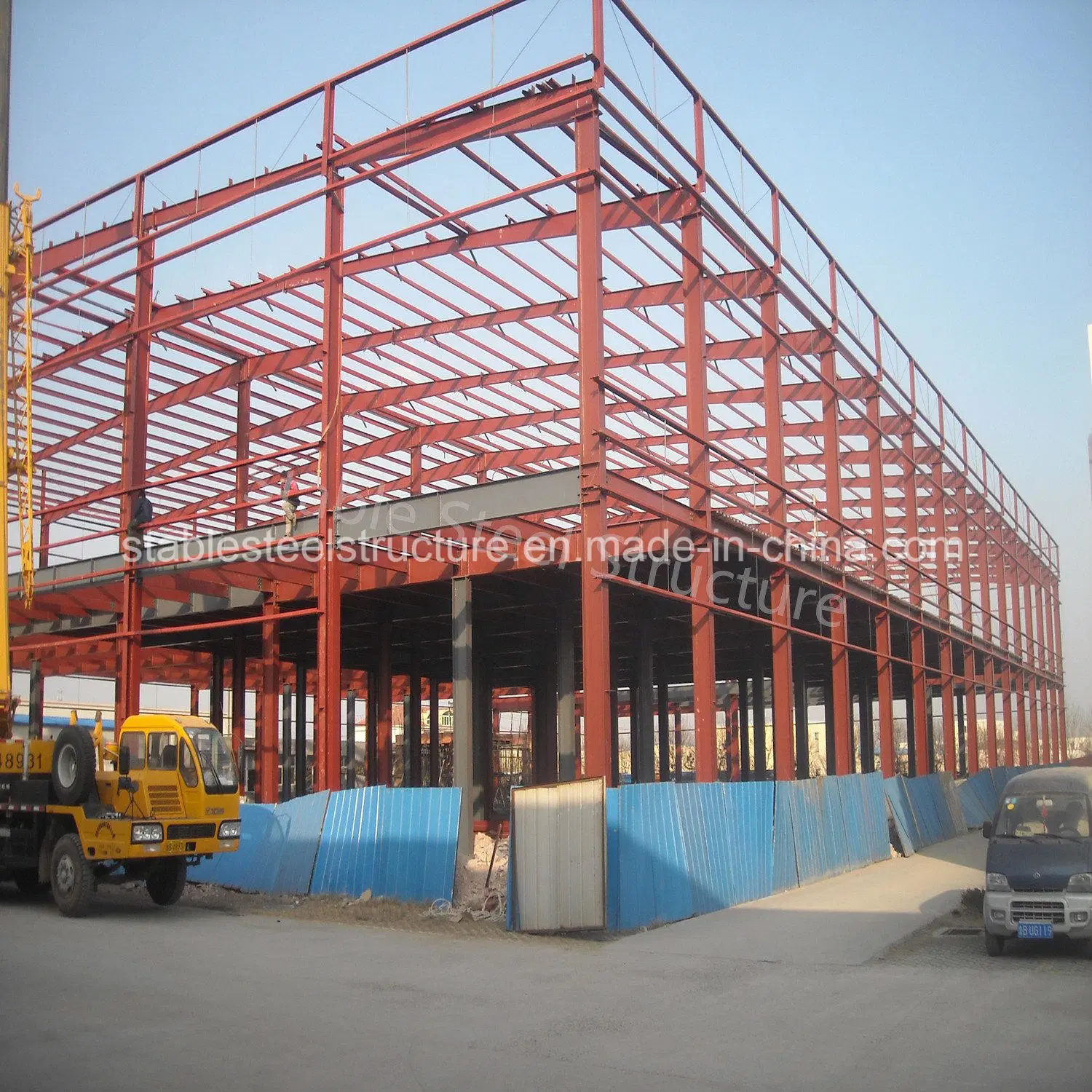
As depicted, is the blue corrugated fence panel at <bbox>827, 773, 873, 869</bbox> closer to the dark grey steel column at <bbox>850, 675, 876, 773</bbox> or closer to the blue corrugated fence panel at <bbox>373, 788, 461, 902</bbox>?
the blue corrugated fence panel at <bbox>373, 788, 461, 902</bbox>

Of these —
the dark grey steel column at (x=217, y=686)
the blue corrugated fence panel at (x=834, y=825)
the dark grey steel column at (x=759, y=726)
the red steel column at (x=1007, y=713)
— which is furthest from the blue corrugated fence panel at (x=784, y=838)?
the red steel column at (x=1007, y=713)

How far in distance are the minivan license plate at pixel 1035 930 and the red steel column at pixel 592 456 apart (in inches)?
226

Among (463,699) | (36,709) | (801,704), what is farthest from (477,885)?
(801,704)

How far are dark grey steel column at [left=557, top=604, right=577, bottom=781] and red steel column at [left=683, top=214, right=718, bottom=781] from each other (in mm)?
2366

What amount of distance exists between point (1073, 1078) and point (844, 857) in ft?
50.1

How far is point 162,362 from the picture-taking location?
28.7m

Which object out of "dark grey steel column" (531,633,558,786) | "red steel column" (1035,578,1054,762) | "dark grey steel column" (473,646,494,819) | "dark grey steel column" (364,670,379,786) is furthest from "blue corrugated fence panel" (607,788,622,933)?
"red steel column" (1035,578,1054,762)

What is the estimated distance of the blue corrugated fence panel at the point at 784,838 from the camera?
1911 centimetres

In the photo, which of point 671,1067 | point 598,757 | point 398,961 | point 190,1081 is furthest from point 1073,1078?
point 598,757

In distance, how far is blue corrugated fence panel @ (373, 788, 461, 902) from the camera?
16.2 metres

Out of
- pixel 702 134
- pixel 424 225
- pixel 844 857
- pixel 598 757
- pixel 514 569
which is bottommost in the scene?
pixel 844 857

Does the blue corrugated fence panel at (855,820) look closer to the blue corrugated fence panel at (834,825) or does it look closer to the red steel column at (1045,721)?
the blue corrugated fence panel at (834,825)

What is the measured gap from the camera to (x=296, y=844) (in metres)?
Result: 18.0

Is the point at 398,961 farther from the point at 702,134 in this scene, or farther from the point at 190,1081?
the point at 702,134
